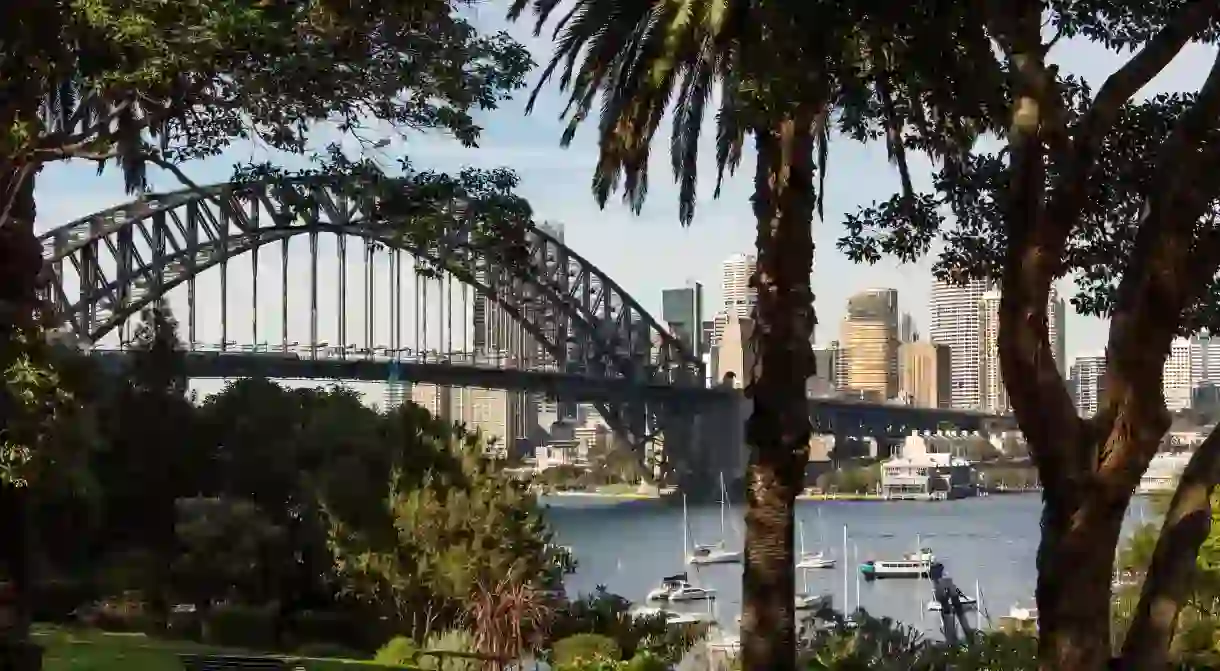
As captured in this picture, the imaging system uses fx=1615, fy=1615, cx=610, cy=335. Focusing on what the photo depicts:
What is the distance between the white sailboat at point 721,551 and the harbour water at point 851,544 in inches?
17.2

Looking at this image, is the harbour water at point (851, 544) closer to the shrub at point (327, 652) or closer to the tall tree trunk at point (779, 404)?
the shrub at point (327, 652)

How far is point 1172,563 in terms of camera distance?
7199 millimetres

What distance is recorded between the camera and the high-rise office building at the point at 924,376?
56.4 m

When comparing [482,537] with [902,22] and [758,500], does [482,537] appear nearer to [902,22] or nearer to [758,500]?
[758,500]

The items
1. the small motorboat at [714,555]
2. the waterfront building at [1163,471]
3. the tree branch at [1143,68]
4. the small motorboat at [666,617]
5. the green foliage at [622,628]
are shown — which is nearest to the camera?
the tree branch at [1143,68]

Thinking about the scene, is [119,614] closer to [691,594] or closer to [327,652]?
[327,652]

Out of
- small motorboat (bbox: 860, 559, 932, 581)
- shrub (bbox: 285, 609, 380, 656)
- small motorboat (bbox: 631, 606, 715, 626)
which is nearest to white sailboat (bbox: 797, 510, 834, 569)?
small motorboat (bbox: 860, 559, 932, 581)

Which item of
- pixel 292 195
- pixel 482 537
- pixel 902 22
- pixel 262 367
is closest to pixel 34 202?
pixel 292 195

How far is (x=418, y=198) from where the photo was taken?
37.7 ft

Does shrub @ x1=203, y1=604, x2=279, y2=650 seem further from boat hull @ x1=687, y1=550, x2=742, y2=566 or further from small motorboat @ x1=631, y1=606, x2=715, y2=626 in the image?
boat hull @ x1=687, y1=550, x2=742, y2=566

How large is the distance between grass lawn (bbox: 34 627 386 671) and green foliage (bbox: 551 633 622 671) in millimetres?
2087

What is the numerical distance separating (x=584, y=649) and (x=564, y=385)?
41715 mm

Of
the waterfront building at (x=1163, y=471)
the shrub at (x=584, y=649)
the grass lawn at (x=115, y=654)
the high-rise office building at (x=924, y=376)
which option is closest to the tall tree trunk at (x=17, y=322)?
the grass lawn at (x=115, y=654)

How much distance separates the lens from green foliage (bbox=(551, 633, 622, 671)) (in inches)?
692
